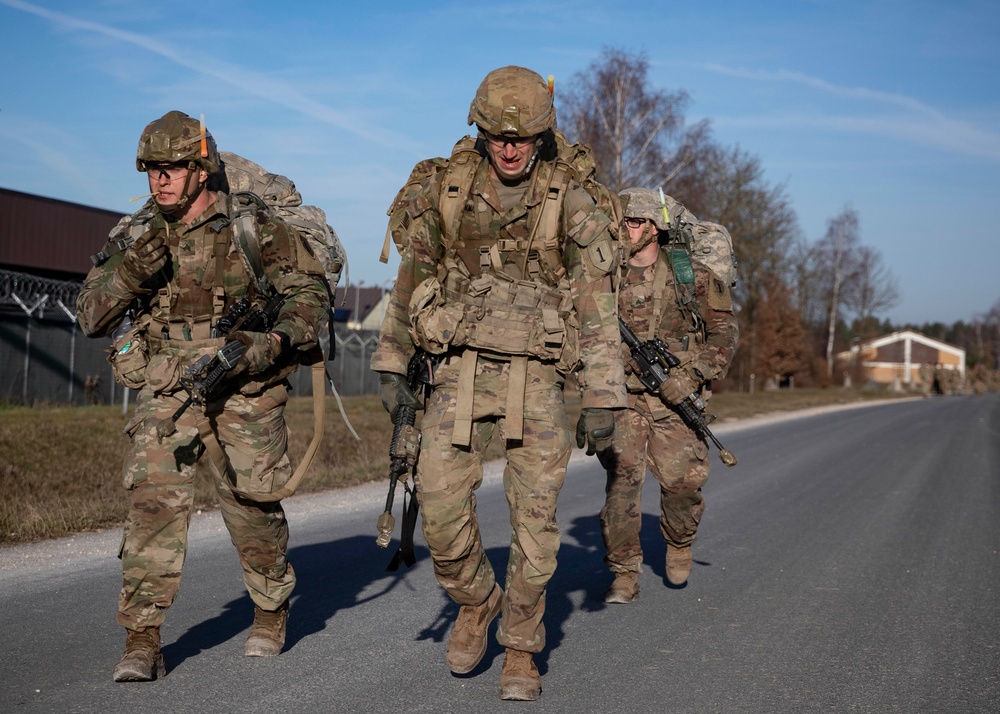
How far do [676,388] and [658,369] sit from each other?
0.15 m

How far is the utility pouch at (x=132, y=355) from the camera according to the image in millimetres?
4445

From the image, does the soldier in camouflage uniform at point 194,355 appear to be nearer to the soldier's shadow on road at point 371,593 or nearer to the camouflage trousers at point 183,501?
the camouflage trousers at point 183,501

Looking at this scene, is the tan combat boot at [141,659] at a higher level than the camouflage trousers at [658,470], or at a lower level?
lower

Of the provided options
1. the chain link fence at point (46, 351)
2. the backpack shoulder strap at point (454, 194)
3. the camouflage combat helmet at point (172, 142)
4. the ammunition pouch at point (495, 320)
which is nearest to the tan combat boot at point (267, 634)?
the ammunition pouch at point (495, 320)

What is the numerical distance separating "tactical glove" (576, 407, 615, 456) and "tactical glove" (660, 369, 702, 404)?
2011 mm

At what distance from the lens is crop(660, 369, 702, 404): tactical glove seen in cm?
606

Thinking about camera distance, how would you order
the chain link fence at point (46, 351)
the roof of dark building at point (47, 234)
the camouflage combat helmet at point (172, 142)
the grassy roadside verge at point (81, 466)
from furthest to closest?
the roof of dark building at point (47, 234)
the chain link fence at point (46, 351)
the grassy roadside verge at point (81, 466)
the camouflage combat helmet at point (172, 142)

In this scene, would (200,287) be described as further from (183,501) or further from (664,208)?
(664,208)

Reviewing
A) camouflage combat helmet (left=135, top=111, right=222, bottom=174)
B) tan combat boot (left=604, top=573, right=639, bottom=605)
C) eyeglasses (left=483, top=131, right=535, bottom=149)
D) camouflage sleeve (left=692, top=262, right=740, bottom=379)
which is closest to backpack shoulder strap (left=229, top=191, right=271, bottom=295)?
camouflage combat helmet (left=135, top=111, right=222, bottom=174)

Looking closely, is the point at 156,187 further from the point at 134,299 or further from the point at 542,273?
the point at 542,273

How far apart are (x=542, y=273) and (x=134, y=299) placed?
69.3 inches

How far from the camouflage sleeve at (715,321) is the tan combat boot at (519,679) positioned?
265cm

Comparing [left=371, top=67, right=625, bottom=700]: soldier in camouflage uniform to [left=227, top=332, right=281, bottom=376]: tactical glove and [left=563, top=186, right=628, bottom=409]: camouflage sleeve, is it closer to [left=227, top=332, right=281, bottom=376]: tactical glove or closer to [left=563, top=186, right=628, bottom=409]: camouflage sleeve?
[left=563, top=186, right=628, bottom=409]: camouflage sleeve

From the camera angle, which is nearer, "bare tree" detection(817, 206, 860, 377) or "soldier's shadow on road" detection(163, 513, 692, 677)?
"soldier's shadow on road" detection(163, 513, 692, 677)
